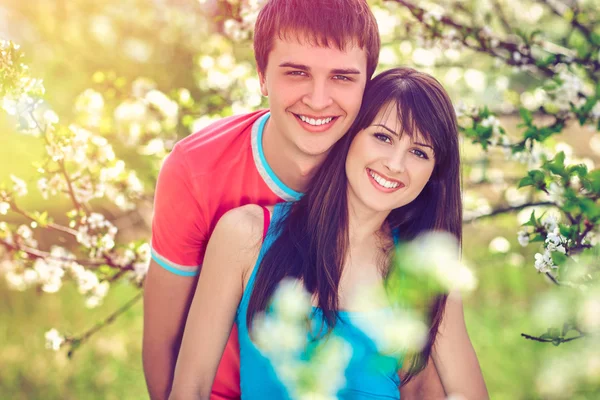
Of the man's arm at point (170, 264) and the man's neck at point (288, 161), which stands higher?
the man's neck at point (288, 161)

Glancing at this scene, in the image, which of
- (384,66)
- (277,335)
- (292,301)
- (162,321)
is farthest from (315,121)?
(384,66)

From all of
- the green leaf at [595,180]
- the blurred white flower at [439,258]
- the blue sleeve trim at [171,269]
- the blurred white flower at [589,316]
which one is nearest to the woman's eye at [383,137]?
the blurred white flower at [439,258]

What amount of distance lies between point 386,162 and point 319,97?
1.04ft

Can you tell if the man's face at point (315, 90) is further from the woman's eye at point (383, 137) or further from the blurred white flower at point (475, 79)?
the blurred white flower at point (475, 79)

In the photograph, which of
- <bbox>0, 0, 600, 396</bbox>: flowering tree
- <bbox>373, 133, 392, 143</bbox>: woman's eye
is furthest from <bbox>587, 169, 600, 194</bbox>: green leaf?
<bbox>373, 133, 392, 143</bbox>: woman's eye

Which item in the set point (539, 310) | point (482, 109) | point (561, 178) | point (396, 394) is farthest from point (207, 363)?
point (539, 310)

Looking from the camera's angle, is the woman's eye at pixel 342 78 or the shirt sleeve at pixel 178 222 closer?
the woman's eye at pixel 342 78

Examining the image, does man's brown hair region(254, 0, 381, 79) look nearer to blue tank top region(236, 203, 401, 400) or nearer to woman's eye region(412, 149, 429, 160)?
woman's eye region(412, 149, 429, 160)

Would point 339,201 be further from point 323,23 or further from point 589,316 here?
point 589,316

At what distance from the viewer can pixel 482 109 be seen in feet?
8.22

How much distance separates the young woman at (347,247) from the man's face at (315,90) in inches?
2.8

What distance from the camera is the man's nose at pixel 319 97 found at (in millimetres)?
2156

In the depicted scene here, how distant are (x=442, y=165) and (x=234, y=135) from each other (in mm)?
820

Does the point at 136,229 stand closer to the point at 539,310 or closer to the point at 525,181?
the point at 539,310
